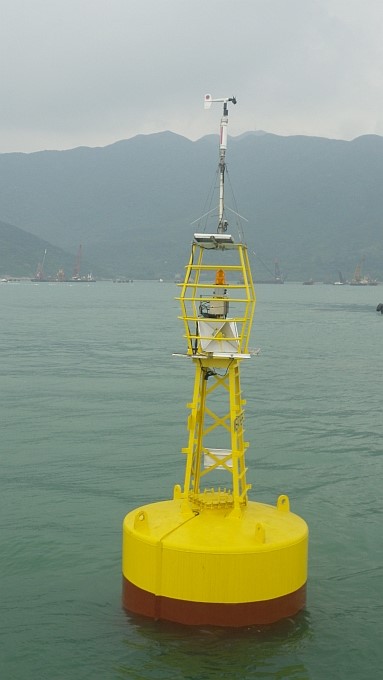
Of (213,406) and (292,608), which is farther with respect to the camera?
(213,406)

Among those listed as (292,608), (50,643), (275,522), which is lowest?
(50,643)

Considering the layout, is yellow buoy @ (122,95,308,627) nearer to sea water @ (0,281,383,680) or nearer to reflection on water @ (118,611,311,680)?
reflection on water @ (118,611,311,680)

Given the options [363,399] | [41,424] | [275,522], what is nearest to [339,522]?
[275,522]

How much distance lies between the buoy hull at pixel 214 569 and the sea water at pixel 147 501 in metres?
0.35

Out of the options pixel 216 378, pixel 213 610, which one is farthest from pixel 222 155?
pixel 213 610

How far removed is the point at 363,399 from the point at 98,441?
16.4 metres

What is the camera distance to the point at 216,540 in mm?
13414

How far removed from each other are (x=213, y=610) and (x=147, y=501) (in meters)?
8.97

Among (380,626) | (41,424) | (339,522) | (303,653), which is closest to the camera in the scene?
(303,653)

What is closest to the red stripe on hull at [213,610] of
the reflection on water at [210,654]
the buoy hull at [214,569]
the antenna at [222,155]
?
the buoy hull at [214,569]

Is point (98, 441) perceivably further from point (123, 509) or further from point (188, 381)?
point (188, 381)

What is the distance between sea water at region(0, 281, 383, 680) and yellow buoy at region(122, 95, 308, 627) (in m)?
0.47

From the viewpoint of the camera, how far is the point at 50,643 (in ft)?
47.8

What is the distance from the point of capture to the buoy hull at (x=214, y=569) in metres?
13.1
